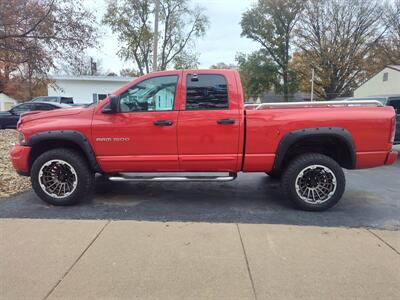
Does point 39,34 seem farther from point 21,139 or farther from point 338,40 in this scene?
point 338,40

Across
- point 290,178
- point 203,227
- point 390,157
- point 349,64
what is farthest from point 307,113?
point 349,64

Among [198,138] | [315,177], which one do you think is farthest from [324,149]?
[198,138]

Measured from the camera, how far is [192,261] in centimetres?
339

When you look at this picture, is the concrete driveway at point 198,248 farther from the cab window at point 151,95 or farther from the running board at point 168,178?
the cab window at point 151,95

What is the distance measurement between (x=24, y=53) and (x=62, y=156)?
28.1 ft

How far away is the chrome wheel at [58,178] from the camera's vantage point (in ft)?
16.3

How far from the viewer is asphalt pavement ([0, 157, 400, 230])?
4578 mm

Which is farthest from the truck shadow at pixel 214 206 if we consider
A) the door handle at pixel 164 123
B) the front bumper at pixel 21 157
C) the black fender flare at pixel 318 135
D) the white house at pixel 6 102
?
the white house at pixel 6 102

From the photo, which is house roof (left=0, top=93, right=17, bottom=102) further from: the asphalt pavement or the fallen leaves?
the asphalt pavement

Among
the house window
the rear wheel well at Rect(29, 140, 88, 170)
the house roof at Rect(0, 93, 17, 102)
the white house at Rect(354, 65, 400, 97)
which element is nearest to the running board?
the rear wheel well at Rect(29, 140, 88, 170)

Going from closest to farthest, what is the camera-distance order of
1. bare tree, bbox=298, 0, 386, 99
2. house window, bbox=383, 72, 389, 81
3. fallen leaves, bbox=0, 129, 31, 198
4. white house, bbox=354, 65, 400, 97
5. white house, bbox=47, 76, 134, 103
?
fallen leaves, bbox=0, 129, 31, 198 → white house, bbox=47, 76, 134, 103 → white house, bbox=354, 65, 400, 97 → house window, bbox=383, 72, 389, 81 → bare tree, bbox=298, 0, 386, 99

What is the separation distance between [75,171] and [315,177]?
3519mm

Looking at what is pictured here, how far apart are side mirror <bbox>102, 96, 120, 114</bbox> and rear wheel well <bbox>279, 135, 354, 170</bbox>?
8.42 feet

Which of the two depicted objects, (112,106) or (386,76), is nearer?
(112,106)
